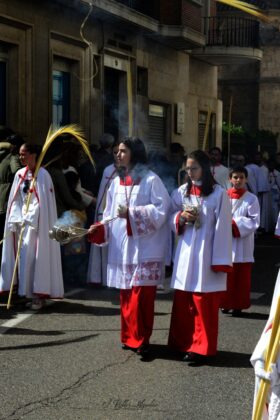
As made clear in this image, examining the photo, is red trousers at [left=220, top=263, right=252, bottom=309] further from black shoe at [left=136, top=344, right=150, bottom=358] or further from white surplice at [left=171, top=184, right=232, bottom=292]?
black shoe at [left=136, top=344, right=150, bottom=358]

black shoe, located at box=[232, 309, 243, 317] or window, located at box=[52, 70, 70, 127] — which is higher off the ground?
window, located at box=[52, 70, 70, 127]

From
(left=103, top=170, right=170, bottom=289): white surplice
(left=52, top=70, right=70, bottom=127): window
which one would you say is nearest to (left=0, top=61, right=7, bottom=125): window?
(left=52, top=70, right=70, bottom=127): window

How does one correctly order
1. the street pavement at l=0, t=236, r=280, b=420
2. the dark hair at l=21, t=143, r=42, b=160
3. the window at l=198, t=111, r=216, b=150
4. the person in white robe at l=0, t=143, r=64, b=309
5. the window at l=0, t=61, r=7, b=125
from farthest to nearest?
the window at l=198, t=111, r=216, b=150, the window at l=0, t=61, r=7, b=125, the person in white robe at l=0, t=143, r=64, b=309, the dark hair at l=21, t=143, r=42, b=160, the street pavement at l=0, t=236, r=280, b=420

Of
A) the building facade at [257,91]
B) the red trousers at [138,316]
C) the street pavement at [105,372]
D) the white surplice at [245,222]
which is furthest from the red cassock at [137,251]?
the building facade at [257,91]

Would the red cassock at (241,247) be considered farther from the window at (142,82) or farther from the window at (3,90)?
the window at (142,82)

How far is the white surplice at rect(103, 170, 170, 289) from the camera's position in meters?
7.20

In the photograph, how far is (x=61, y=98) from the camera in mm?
16328

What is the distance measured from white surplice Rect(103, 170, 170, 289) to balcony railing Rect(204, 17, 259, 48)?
636 inches

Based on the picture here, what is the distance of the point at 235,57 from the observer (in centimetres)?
2330

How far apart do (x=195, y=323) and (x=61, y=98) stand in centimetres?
986

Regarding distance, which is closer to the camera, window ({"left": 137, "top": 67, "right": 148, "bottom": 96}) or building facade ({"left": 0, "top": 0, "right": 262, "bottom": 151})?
building facade ({"left": 0, "top": 0, "right": 262, "bottom": 151})

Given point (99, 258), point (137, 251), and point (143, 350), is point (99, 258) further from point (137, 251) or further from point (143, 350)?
point (143, 350)

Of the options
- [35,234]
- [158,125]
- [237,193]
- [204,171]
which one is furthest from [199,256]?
[158,125]

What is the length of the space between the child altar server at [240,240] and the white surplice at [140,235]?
175 cm
